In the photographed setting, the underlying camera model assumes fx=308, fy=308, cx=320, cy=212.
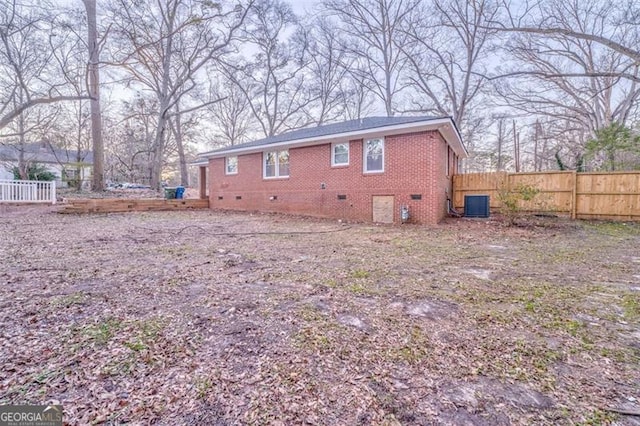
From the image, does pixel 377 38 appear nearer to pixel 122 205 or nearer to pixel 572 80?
pixel 572 80

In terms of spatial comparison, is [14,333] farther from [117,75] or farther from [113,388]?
[117,75]

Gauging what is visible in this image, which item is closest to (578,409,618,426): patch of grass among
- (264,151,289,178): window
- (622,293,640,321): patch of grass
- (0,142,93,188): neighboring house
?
(622,293,640,321): patch of grass

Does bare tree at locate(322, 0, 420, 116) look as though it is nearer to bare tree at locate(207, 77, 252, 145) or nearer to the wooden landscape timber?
bare tree at locate(207, 77, 252, 145)

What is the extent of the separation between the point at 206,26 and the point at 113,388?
19.6 meters

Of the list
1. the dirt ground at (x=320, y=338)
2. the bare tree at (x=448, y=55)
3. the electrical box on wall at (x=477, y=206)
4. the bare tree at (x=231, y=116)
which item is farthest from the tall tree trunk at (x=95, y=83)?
the bare tree at (x=448, y=55)

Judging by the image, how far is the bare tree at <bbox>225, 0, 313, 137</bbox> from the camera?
1884 cm

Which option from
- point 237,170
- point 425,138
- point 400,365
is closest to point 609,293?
point 400,365

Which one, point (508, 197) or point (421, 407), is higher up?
point (508, 197)

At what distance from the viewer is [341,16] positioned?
18.3m

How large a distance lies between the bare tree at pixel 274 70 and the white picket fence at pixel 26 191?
11.8 meters

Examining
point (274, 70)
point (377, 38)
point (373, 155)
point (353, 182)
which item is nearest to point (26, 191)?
point (353, 182)

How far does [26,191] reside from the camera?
40.9 ft

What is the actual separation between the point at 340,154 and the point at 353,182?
1219mm

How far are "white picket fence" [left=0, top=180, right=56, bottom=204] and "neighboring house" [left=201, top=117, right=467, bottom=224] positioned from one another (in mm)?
7592
